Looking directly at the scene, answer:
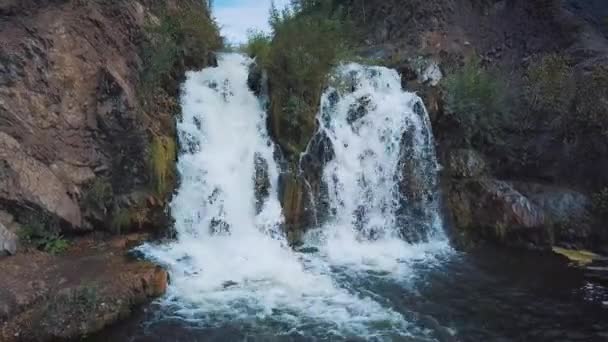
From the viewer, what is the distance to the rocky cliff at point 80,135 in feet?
23.0

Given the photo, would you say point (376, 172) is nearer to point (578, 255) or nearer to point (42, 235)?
point (578, 255)

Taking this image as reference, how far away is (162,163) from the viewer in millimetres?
8586

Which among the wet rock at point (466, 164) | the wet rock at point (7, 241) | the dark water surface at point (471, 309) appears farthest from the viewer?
the wet rock at point (466, 164)

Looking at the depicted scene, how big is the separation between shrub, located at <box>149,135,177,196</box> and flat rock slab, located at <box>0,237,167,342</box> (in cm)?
158

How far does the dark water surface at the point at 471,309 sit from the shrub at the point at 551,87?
3.32 m

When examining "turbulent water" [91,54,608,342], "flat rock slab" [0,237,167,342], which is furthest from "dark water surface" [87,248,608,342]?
"flat rock slab" [0,237,167,342]

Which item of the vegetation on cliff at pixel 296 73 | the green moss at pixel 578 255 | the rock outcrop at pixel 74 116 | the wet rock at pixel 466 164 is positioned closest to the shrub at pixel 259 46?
the vegetation on cliff at pixel 296 73

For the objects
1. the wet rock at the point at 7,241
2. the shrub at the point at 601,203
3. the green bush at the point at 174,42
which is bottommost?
the wet rock at the point at 7,241

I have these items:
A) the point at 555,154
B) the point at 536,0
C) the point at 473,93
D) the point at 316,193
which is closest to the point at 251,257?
the point at 316,193

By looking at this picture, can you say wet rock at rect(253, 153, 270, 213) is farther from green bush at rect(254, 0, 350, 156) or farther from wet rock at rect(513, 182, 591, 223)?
wet rock at rect(513, 182, 591, 223)

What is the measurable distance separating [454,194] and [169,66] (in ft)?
→ 20.5

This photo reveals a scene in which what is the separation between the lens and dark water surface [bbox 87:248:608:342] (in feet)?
18.9

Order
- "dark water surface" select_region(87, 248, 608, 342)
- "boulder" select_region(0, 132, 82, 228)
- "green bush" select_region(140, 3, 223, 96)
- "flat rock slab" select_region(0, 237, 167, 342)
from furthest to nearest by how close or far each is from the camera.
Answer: "green bush" select_region(140, 3, 223, 96), "boulder" select_region(0, 132, 82, 228), "dark water surface" select_region(87, 248, 608, 342), "flat rock slab" select_region(0, 237, 167, 342)

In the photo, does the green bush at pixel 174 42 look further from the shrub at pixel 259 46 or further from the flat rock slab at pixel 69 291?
the flat rock slab at pixel 69 291
